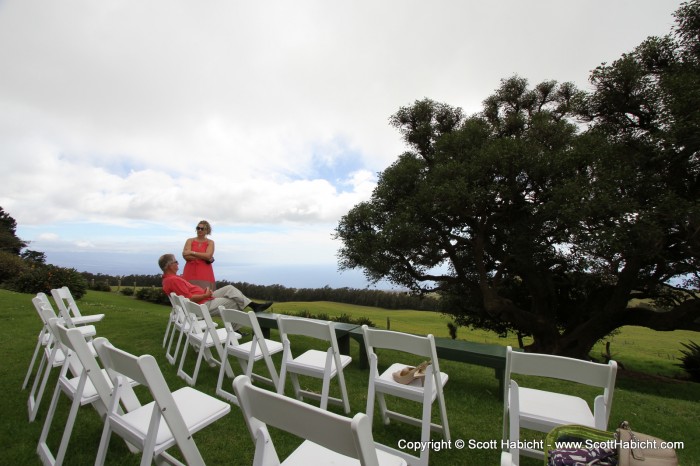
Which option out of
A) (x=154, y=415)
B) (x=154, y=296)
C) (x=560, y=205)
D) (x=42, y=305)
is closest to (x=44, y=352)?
(x=42, y=305)

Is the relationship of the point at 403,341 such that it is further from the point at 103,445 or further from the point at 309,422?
the point at 103,445

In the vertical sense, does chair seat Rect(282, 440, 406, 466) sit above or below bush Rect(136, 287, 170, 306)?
above

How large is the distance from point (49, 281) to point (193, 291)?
11.2m

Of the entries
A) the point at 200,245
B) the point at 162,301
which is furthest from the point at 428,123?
the point at 162,301

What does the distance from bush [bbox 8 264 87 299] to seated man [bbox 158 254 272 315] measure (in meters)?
9.98

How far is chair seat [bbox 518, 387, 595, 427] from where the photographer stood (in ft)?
7.09

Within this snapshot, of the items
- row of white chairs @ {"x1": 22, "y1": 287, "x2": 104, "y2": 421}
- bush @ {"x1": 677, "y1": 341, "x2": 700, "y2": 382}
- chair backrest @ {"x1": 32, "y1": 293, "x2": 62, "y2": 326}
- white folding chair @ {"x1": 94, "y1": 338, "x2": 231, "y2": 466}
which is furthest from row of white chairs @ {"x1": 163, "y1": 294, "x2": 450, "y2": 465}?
bush @ {"x1": 677, "y1": 341, "x2": 700, "y2": 382}

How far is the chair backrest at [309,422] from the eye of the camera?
101 centimetres

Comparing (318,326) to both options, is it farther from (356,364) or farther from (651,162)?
(651,162)

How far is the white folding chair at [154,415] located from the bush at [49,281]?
1364 centimetres

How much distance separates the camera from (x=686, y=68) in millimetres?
6988

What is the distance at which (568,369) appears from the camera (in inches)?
82.7

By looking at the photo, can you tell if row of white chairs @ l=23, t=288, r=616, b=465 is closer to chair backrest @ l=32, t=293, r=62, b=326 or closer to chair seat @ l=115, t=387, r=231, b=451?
chair seat @ l=115, t=387, r=231, b=451

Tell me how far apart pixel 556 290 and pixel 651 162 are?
5018 millimetres
